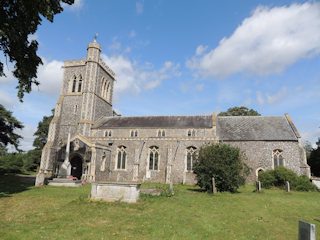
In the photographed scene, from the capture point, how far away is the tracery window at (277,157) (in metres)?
26.1

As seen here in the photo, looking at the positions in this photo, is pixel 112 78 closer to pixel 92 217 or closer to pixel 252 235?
pixel 92 217

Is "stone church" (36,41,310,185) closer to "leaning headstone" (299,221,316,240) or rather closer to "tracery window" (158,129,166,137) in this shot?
"tracery window" (158,129,166,137)

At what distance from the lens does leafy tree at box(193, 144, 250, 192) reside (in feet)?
54.3

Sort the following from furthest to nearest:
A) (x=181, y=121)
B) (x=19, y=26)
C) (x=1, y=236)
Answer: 1. (x=181, y=121)
2. (x=19, y=26)
3. (x=1, y=236)

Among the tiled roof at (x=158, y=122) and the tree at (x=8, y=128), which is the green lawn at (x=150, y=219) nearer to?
the tree at (x=8, y=128)

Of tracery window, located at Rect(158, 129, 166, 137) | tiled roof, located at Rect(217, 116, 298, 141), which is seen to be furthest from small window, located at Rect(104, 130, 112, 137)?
tiled roof, located at Rect(217, 116, 298, 141)

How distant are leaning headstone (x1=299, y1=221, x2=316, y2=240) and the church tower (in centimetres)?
2979

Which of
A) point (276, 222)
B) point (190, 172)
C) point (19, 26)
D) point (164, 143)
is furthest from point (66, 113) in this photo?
point (276, 222)

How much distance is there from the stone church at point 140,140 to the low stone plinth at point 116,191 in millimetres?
12199

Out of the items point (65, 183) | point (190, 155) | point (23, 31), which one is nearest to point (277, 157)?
point (190, 155)

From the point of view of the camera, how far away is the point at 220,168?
16.4m

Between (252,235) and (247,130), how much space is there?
23.0 m

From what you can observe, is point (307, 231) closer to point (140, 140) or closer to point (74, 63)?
point (140, 140)

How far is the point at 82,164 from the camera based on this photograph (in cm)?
2686
